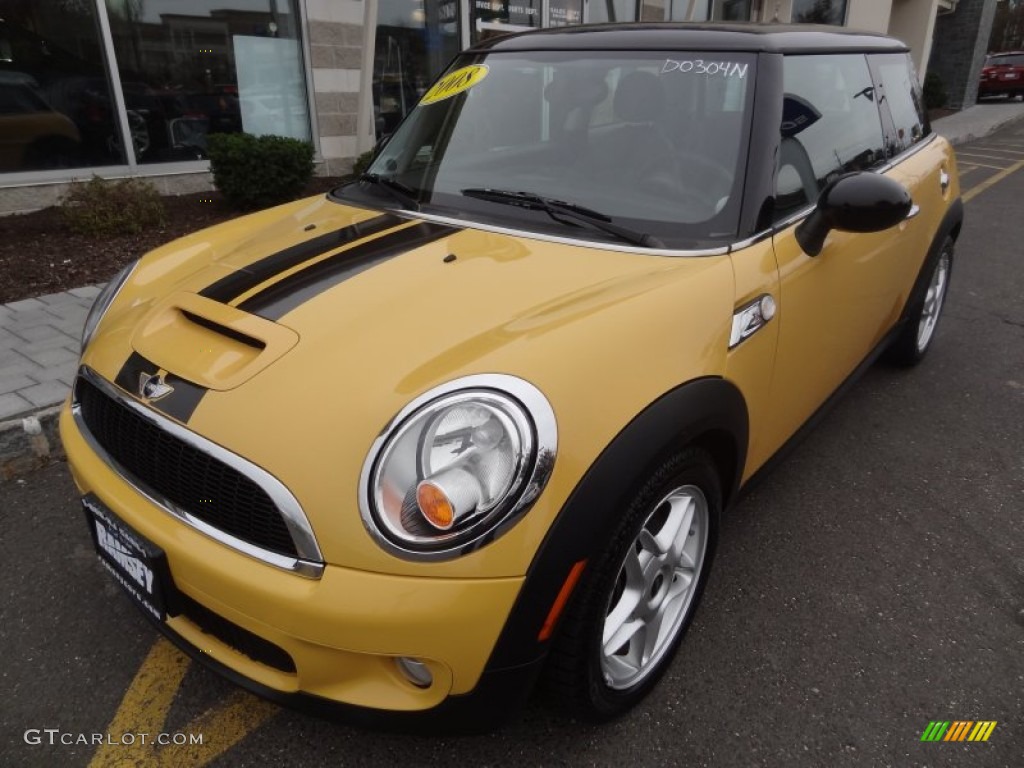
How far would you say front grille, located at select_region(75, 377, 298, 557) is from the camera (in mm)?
1397

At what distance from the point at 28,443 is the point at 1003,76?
100ft

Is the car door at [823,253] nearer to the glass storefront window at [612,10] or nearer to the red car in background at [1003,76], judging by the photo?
the glass storefront window at [612,10]

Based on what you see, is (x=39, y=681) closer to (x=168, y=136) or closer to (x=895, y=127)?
(x=895, y=127)

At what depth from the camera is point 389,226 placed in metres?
2.21

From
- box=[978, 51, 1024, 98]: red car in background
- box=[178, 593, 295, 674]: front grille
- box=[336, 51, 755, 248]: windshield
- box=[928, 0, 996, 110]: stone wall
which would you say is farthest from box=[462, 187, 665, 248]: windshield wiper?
box=[978, 51, 1024, 98]: red car in background

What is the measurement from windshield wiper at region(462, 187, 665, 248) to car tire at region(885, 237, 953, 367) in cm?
200

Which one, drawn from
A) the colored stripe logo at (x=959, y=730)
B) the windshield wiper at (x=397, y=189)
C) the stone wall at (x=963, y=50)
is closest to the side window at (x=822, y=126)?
the windshield wiper at (x=397, y=189)

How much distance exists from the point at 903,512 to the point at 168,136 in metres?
6.90

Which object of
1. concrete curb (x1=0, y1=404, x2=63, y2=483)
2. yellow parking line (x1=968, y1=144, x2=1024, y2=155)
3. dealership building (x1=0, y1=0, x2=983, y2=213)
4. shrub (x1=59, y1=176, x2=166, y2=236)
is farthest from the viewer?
yellow parking line (x1=968, y1=144, x2=1024, y2=155)

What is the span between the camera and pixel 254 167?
614cm

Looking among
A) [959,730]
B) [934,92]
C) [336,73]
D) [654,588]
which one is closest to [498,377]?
[654,588]

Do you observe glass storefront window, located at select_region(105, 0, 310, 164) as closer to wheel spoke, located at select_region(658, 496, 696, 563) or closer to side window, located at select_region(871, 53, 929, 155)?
side window, located at select_region(871, 53, 929, 155)

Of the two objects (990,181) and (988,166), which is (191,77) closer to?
(990,181)

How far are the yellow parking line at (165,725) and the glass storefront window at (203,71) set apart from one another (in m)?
6.10
